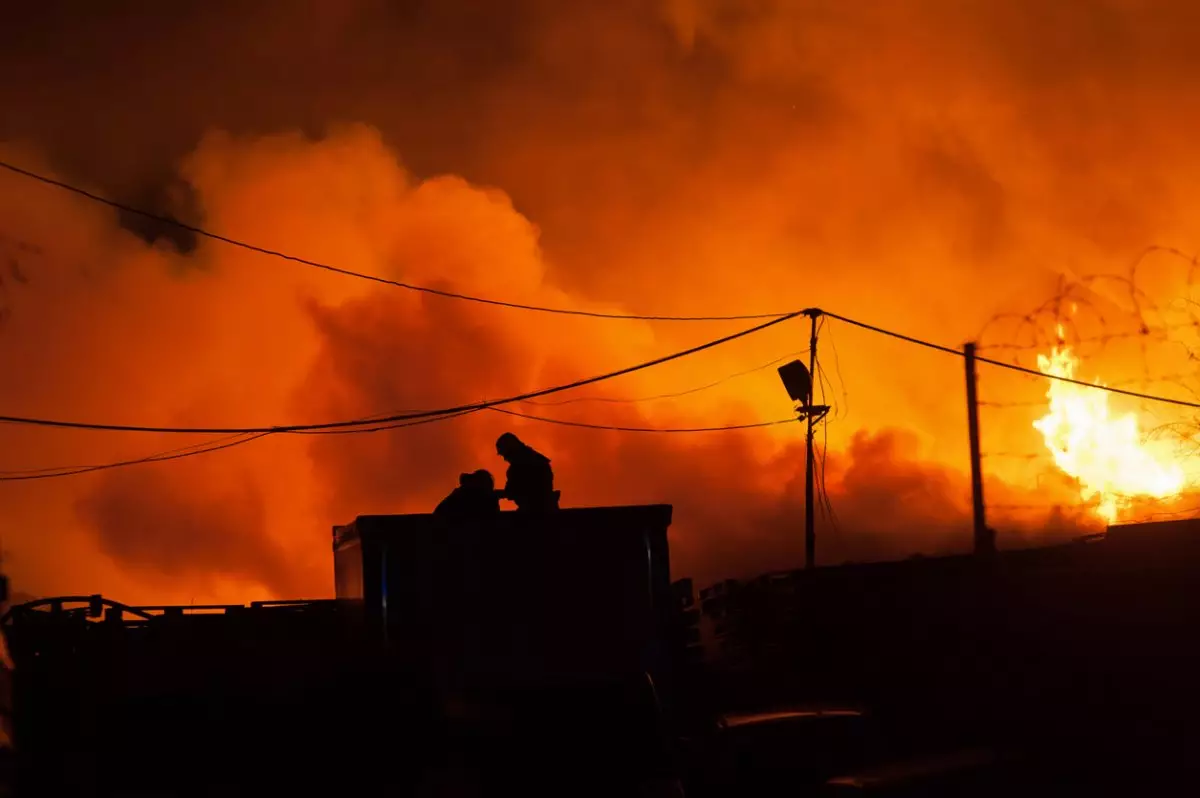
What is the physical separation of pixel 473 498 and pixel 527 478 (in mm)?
1206

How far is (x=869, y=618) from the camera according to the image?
71.5ft

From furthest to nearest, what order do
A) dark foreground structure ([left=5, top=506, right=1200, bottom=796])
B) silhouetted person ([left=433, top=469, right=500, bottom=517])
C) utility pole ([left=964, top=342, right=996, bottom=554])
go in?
1. utility pole ([left=964, top=342, right=996, bottom=554])
2. silhouetted person ([left=433, top=469, right=500, bottom=517])
3. dark foreground structure ([left=5, top=506, right=1200, bottom=796])

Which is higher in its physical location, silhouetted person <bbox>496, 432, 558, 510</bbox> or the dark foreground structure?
silhouetted person <bbox>496, 432, 558, 510</bbox>

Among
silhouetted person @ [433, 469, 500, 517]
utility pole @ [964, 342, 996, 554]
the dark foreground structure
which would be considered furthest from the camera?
utility pole @ [964, 342, 996, 554]

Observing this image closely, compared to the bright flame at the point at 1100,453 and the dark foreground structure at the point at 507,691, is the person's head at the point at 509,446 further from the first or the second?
the bright flame at the point at 1100,453

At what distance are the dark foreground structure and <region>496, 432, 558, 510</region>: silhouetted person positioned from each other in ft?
6.21

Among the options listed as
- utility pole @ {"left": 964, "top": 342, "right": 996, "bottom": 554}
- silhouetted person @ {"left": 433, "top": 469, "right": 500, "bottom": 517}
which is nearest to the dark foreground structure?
silhouetted person @ {"left": 433, "top": 469, "right": 500, "bottom": 517}

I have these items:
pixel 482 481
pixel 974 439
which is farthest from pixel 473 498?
pixel 974 439

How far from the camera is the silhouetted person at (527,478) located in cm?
1697

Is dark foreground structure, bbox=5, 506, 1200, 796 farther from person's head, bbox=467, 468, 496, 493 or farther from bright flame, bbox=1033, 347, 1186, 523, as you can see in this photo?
bright flame, bbox=1033, 347, 1186, 523

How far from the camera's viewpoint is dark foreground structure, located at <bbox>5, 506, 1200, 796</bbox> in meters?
13.6

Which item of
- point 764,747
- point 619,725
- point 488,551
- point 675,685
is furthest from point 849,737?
point 488,551

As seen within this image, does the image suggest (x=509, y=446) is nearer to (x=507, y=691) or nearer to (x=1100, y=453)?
(x=507, y=691)

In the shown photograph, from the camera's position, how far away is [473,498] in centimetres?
1605
